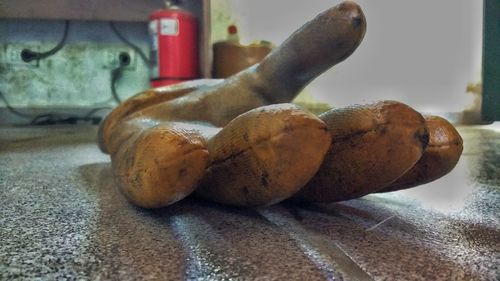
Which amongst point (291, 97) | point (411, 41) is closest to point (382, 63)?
point (411, 41)

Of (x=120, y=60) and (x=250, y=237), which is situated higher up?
(x=120, y=60)

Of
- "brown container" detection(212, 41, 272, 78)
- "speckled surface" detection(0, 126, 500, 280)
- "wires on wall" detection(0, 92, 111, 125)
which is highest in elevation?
"brown container" detection(212, 41, 272, 78)

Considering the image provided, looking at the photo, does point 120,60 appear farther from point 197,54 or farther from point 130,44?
point 197,54

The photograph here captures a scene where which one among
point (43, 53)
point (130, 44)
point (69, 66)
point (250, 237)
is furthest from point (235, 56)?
point (250, 237)

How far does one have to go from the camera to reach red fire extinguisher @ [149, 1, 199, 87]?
211 cm

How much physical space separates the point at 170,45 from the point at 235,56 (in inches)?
11.7

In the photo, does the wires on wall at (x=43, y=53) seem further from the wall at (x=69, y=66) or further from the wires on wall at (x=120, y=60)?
the wires on wall at (x=120, y=60)

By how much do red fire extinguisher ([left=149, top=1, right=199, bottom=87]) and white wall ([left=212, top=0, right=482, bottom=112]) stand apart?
1.33 ft

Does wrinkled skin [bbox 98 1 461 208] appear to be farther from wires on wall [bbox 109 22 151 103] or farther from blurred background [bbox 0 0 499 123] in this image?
wires on wall [bbox 109 22 151 103]

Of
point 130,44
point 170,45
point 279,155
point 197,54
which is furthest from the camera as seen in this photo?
point 130,44

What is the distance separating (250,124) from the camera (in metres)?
0.46

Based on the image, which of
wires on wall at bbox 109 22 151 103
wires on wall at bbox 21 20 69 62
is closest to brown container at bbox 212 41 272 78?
wires on wall at bbox 109 22 151 103

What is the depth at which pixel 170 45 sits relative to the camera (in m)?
2.13

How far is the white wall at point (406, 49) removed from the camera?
7.50 feet
